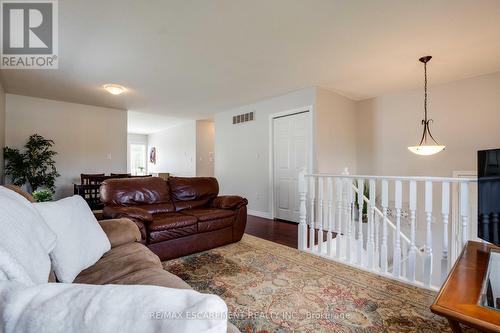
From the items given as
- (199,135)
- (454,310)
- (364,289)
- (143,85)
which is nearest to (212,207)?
(364,289)

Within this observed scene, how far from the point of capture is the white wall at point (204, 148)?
289 inches

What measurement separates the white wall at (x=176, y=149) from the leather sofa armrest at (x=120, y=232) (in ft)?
17.6

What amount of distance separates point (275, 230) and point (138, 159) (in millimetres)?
8458

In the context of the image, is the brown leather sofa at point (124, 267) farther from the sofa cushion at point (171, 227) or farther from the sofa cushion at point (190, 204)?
the sofa cushion at point (190, 204)

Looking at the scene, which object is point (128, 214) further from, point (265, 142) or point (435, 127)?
point (435, 127)

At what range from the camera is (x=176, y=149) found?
830 cm

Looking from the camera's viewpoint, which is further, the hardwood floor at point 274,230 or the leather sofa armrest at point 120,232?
the hardwood floor at point 274,230

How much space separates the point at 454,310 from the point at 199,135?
23.0 ft

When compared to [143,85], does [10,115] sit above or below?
below

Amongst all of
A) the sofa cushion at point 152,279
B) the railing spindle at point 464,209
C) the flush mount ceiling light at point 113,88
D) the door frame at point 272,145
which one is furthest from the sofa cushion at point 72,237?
the door frame at point 272,145

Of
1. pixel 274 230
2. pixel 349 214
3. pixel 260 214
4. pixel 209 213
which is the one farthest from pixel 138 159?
pixel 349 214

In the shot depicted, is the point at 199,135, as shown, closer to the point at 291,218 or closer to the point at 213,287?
the point at 291,218

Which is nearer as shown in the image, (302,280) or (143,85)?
(302,280)

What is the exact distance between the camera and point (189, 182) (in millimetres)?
3604
